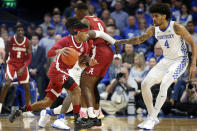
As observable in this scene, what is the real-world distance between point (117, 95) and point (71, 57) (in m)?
2.99

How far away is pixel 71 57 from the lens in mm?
5887

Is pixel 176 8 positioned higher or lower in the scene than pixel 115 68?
higher

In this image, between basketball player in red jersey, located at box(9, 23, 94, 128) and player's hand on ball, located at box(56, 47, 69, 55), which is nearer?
player's hand on ball, located at box(56, 47, 69, 55)

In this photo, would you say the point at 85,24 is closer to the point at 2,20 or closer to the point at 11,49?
the point at 11,49

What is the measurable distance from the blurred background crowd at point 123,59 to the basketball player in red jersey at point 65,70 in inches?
102

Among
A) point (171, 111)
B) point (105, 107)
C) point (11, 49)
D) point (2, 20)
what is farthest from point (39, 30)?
point (171, 111)

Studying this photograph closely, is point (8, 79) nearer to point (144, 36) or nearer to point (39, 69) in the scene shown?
point (39, 69)

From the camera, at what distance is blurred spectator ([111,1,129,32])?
11.2m

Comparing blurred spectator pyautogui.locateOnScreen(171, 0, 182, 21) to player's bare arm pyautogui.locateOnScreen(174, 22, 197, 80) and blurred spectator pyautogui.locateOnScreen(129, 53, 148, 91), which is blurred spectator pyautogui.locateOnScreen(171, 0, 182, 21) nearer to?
blurred spectator pyautogui.locateOnScreen(129, 53, 148, 91)

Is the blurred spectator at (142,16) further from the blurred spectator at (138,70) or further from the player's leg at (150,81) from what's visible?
the player's leg at (150,81)

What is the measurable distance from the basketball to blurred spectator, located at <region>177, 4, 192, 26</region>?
5.37 meters

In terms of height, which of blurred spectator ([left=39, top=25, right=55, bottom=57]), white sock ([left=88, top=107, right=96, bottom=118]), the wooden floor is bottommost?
the wooden floor

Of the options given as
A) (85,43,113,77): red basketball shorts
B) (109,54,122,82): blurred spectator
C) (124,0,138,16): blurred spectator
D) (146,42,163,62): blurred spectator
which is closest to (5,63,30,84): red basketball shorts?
(109,54,122,82): blurred spectator

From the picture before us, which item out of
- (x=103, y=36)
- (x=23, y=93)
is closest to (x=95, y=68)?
(x=103, y=36)
